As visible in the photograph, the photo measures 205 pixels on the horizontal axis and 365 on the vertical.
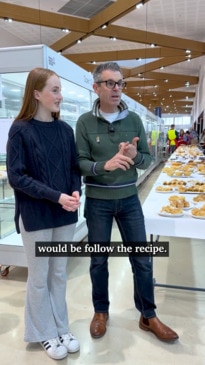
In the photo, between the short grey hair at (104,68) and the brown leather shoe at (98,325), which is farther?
the brown leather shoe at (98,325)

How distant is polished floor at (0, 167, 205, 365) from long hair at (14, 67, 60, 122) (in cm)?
148

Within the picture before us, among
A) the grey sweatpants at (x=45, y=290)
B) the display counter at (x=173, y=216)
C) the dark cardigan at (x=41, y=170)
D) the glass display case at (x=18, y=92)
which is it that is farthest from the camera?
the glass display case at (x=18, y=92)

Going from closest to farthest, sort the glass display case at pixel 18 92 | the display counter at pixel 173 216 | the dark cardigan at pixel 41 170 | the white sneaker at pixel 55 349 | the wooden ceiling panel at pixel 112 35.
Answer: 1. the dark cardigan at pixel 41 170
2. the white sneaker at pixel 55 349
3. the display counter at pixel 173 216
4. the glass display case at pixel 18 92
5. the wooden ceiling panel at pixel 112 35

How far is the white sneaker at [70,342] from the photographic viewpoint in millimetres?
2002

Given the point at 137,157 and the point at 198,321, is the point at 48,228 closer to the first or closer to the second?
the point at 137,157

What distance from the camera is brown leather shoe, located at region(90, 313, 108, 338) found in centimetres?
215

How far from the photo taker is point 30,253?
1786mm

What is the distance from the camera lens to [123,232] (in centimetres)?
210

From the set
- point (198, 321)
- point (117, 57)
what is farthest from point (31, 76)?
point (117, 57)

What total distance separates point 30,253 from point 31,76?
970mm

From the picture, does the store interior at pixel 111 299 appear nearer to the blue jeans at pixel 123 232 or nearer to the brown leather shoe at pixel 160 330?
the brown leather shoe at pixel 160 330

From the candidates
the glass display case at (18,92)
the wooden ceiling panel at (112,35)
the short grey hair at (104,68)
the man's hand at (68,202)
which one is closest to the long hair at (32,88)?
the short grey hair at (104,68)

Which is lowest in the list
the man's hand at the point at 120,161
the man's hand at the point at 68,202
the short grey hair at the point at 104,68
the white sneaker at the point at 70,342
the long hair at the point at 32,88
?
the white sneaker at the point at 70,342

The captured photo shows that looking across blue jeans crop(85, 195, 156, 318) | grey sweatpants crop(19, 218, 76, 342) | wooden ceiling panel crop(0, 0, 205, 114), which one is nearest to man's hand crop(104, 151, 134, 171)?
blue jeans crop(85, 195, 156, 318)
